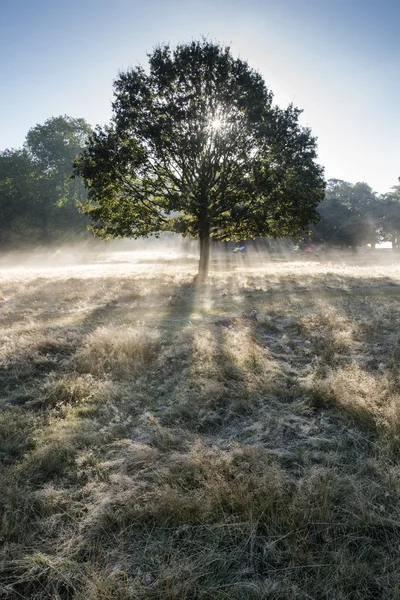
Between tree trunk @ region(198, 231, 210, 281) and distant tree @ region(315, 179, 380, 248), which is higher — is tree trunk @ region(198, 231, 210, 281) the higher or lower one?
the lower one

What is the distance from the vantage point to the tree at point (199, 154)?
1978cm

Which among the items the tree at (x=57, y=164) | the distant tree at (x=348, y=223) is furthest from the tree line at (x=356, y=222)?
the tree at (x=57, y=164)

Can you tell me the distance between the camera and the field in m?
2.68

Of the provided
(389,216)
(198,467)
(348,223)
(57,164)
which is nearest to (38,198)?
(57,164)

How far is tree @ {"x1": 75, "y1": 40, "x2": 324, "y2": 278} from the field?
14424 millimetres

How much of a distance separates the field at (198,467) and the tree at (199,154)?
47.3 feet

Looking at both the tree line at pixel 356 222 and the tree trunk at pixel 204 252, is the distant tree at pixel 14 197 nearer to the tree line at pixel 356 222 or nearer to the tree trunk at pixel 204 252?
the tree trunk at pixel 204 252

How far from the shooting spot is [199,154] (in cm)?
2091

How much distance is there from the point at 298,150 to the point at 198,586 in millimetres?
23100

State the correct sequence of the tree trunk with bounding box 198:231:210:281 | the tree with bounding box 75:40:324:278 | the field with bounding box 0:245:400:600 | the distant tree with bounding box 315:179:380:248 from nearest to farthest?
1. the field with bounding box 0:245:400:600
2. the tree with bounding box 75:40:324:278
3. the tree trunk with bounding box 198:231:210:281
4. the distant tree with bounding box 315:179:380:248

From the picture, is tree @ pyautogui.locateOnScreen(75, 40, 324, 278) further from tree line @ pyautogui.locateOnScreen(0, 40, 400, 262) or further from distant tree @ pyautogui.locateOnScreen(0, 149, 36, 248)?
distant tree @ pyautogui.locateOnScreen(0, 149, 36, 248)

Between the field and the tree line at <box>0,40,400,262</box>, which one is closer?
the field

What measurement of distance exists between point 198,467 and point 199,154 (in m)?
20.3

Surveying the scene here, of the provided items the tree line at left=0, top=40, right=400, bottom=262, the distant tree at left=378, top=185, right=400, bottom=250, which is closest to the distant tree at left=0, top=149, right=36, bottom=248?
the tree line at left=0, top=40, right=400, bottom=262
